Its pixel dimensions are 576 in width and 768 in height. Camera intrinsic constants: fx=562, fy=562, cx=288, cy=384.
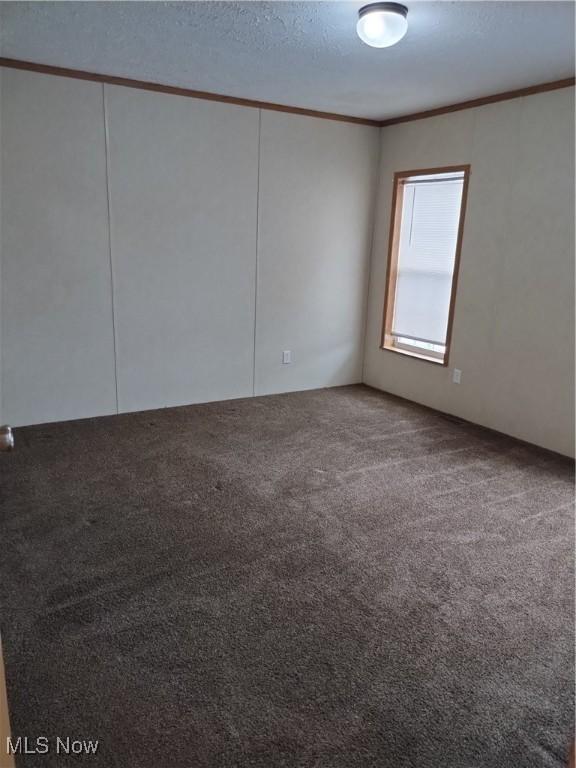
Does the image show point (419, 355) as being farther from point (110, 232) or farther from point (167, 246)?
point (110, 232)

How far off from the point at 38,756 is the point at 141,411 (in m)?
3.18

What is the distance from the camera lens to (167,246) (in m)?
4.46

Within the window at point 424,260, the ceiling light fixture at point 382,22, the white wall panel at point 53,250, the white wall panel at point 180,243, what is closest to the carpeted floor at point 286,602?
the white wall panel at point 53,250

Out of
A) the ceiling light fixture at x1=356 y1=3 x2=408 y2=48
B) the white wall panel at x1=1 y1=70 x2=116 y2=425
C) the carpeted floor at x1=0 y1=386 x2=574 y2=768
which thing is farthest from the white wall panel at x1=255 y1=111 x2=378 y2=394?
the ceiling light fixture at x1=356 y1=3 x2=408 y2=48

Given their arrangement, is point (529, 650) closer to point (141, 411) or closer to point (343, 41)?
point (343, 41)

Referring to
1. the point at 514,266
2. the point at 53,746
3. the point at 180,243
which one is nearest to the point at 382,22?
the point at 514,266

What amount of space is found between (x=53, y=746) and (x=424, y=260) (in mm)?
4376

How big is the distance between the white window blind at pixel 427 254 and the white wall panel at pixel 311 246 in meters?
0.45

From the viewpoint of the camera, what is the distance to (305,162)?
4.92 meters

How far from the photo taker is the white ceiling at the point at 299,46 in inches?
105

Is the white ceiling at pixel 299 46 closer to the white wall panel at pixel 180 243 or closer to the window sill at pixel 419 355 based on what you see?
the white wall panel at pixel 180 243

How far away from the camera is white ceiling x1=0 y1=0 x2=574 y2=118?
268 cm

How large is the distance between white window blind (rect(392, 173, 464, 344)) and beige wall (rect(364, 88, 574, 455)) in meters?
0.18

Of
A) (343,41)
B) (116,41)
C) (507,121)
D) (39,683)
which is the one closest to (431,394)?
(507,121)
